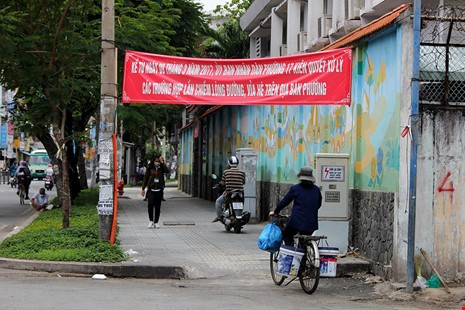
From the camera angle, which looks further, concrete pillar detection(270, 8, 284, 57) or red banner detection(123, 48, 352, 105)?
concrete pillar detection(270, 8, 284, 57)

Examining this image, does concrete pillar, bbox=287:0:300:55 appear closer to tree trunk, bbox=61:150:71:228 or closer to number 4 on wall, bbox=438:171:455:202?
tree trunk, bbox=61:150:71:228

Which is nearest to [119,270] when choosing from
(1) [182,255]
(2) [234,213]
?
(1) [182,255]

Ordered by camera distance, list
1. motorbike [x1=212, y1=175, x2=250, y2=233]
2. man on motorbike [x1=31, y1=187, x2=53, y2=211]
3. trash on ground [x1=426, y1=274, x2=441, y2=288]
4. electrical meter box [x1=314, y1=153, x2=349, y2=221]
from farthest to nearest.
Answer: man on motorbike [x1=31, y1=187, x2=53, y2=211]
motorbike [x1=212, y1=175, x2=250, y2=233]
electrical meter box [x1=314, y1=153, x2=349, y2=221]
trash on ground [x1=426, y1=274, x2=441, y2=288]

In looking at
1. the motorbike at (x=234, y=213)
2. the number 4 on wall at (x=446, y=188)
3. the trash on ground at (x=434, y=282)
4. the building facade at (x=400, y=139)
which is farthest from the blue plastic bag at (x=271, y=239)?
the motorbike at (x=234, y=213)

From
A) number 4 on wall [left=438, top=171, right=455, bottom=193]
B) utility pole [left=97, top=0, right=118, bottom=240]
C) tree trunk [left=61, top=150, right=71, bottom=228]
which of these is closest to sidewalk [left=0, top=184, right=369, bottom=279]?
utility pole [left=97, top=0, right=118, bottom=240]

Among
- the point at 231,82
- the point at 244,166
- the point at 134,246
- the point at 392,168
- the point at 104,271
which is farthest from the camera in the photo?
the point at 244,166

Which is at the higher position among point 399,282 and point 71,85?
point 71,85

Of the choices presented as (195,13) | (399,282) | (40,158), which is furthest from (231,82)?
(40,158)

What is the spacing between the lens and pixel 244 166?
20500mm

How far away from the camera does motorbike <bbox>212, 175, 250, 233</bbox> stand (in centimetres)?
1766

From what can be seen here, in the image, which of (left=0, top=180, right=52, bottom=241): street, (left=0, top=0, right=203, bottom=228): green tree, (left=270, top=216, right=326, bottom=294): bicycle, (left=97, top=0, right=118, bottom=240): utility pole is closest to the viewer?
(left=270, top=216, right=326, bottom=294): bicycle

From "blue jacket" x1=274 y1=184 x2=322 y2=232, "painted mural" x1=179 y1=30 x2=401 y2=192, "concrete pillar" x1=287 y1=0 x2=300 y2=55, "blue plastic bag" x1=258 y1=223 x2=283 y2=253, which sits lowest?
"blue plastic bag" x1=258 y1=223 x2=283 y2=253

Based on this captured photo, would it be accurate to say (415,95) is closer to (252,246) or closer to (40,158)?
(252,246)

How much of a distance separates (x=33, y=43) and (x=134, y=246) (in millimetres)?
5006
